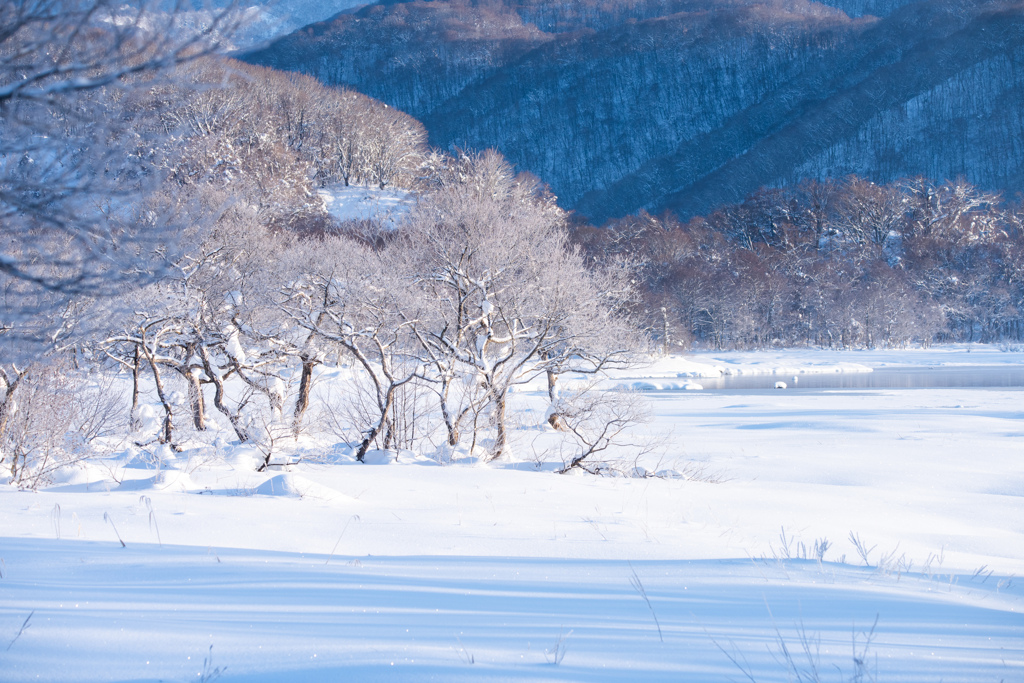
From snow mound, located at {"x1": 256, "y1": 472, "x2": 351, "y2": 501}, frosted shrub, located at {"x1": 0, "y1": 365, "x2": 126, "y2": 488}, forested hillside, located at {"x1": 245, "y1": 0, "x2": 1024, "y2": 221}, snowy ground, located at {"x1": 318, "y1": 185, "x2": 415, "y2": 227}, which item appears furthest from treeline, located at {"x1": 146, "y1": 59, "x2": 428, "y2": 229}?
forested hillside, located at {"x1": 245, "y1": 0, "x2": 1024, "y2": 221}

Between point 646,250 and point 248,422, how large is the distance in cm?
6175

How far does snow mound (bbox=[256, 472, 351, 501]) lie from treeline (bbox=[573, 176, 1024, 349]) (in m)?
47.0

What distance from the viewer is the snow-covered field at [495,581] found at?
2.76 meters

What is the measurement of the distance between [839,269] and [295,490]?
75465 millimetres

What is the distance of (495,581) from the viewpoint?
4.00 metres

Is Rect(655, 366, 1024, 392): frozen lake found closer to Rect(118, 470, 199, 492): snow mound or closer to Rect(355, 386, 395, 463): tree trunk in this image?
Rect(355, 386, 395, 463): tree trunk

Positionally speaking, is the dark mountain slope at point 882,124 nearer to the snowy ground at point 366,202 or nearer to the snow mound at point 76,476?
the snowy ground at point 366,202

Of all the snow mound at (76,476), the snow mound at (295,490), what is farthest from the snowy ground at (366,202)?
the snow mound at (295,490)

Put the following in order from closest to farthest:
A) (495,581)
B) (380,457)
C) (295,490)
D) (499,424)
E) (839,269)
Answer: (495,581) < (295,490) < (380,457) < (499,424) < (839,269)

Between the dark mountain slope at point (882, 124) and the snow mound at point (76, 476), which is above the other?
the dark mountain slope at point (882, 124)

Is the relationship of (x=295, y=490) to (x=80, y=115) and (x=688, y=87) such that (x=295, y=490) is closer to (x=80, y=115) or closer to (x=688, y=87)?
(x=80, y=115)

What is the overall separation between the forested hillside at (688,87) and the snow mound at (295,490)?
421 ft

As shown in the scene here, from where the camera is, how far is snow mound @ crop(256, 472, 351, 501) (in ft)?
22.4

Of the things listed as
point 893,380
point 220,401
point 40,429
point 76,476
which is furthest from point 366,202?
point 76,476
